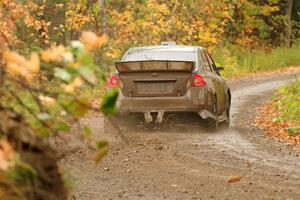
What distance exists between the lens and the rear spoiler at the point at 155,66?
12.3 meters

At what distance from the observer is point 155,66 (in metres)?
12.3

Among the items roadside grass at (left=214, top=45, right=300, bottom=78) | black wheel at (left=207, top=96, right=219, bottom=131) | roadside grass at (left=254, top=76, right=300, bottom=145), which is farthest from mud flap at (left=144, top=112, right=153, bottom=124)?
roadside grass at (left=214, top=45, right=300, bottom=78)

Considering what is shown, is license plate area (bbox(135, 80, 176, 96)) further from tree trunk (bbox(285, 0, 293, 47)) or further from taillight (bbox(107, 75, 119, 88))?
tree trunk (bbox(285, 0, 293, 47))

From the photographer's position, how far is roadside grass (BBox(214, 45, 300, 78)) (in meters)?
32.8

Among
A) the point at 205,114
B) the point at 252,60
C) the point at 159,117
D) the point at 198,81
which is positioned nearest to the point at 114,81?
the point at 159,117

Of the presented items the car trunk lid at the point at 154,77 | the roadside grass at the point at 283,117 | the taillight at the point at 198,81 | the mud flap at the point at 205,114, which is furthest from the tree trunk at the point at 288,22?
the car trunk lid at the point at 154,77

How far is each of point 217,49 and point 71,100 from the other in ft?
103

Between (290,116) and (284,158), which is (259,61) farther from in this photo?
(284,158)

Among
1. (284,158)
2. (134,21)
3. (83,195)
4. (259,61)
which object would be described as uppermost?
(83,195)

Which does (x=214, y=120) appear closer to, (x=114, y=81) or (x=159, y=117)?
(x=159, y=117)

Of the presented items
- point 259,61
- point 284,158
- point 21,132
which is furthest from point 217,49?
point 21,132

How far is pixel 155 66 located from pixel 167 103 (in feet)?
2.31

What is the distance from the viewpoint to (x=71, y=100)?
135 inches

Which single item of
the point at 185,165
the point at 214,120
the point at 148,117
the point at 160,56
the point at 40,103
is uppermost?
the point at 40,103
